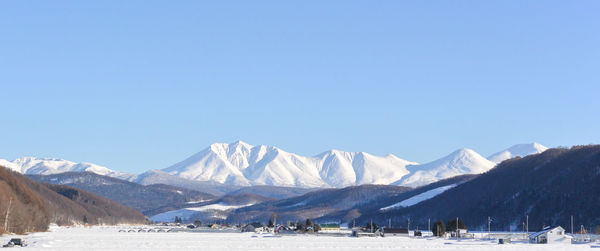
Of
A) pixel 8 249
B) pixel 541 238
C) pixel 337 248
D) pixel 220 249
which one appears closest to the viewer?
pixel 8 249

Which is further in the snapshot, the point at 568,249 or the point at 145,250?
the point at 568,249

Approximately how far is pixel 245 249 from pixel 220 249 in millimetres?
4258

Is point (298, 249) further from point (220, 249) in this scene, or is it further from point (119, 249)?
point (119, 249)

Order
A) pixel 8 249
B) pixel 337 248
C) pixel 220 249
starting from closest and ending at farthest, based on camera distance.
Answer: pixel 8 249 < pixel 220 249 < pixel 337 248

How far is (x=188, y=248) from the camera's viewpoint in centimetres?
13725

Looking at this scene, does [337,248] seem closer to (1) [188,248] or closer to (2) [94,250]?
(1) [188,248]

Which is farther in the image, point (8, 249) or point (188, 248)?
point (188, 248)

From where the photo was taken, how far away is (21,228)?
642ft

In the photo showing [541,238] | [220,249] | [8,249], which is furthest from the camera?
[541,238]

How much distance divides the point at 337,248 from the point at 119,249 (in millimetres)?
36248

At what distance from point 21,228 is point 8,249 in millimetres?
73501

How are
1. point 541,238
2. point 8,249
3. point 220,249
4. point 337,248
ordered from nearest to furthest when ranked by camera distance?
1. point 8,249
2. point 220,249
3. point 337,248
4. point 541,238

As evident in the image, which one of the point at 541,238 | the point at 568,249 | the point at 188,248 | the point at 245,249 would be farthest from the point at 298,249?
the point at 541,238

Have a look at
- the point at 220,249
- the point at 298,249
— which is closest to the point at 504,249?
the point at 298,249
